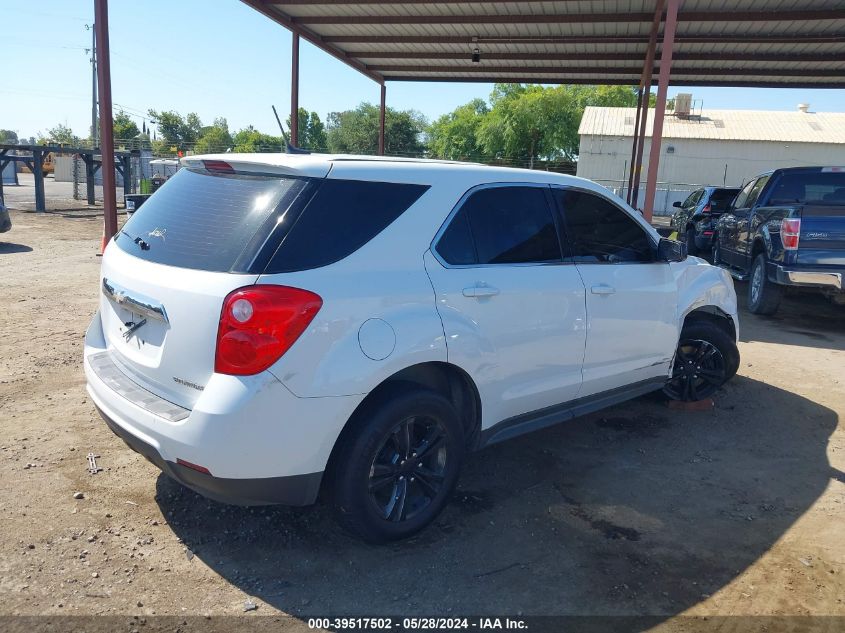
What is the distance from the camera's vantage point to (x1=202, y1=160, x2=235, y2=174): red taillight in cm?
324

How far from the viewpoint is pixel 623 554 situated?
3318 millimetres

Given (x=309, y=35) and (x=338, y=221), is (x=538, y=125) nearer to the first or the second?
(x=309, y=35)

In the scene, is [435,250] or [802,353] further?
[802,353]

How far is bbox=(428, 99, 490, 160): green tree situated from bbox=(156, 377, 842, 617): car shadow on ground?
64729 mm

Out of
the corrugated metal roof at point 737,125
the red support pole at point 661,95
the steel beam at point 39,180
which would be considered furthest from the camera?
the corrugated metal roof at point 737,125

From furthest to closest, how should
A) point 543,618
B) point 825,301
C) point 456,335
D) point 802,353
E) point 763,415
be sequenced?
1. point 825,301
2. point 802,353
3. point 763,415
4. point 456,335
5. point 543,618

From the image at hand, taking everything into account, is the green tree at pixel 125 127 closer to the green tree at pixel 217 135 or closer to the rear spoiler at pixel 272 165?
the green tree at pixel 217 135

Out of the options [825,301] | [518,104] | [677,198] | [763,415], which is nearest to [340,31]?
[825,301]

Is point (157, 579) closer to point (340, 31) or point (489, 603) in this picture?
point (489, 603)

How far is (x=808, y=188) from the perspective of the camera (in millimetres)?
9273

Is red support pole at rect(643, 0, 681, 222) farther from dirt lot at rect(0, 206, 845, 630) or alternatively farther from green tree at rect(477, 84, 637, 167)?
Result: green tree at rect(477, 84, 637, 167)

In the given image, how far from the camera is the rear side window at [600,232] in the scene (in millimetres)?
4153

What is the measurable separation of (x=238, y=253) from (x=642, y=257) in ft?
9.50

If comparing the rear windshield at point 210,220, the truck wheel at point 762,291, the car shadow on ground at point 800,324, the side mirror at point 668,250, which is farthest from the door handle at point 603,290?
the truck wheel at point 762,291
